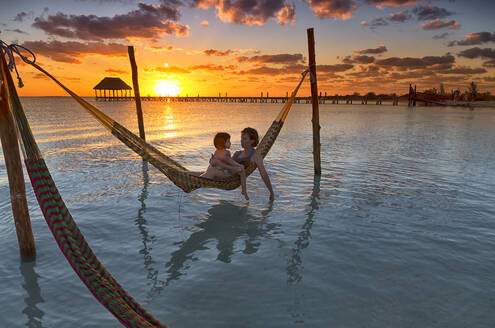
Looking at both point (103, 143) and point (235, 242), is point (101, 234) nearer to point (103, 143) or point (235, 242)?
point (235, 242)

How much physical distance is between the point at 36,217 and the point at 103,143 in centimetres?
797

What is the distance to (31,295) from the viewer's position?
271 centimetres

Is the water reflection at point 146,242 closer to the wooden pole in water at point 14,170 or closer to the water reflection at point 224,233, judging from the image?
the water reflection at point 224,233

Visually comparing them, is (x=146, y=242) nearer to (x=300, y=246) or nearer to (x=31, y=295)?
(x=31, y=295)

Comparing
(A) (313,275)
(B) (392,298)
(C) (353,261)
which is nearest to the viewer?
(B) (392,298)

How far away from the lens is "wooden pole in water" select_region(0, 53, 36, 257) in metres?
2.79

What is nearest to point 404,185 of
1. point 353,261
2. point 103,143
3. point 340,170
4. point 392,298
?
point 340,170

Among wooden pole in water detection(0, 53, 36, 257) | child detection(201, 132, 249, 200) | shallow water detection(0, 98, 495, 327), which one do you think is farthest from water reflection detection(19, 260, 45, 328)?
child detection(201, 132, 249, 200)

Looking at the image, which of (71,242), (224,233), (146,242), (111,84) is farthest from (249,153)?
(111,84)

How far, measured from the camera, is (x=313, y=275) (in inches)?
122

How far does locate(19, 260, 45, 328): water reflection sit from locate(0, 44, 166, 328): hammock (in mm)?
878

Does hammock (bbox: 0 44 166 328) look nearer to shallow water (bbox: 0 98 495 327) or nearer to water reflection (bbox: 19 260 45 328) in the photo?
shallow water (bbox: 0 98 495 327)

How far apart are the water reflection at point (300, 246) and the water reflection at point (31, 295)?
7.37 feet

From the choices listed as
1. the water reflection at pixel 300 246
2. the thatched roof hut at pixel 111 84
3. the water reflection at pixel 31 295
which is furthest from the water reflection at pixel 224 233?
the thatched roof hut at pixel 111 84
